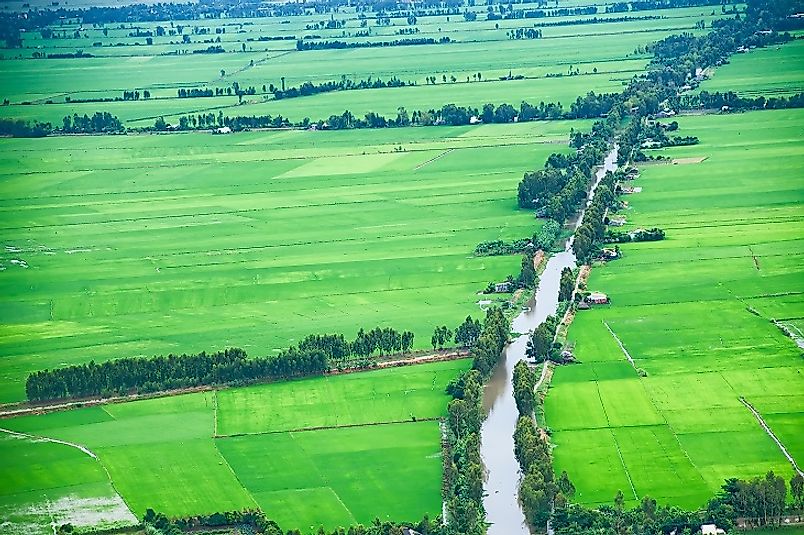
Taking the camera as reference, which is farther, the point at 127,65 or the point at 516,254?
the point at 127,65

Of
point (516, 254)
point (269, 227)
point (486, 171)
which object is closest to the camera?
Answer: point (516, 254)

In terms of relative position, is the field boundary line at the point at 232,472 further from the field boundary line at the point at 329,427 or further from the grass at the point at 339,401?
the grass at the point at 339,401

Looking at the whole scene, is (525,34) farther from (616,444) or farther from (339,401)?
(616,444)

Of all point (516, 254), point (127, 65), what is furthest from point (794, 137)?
point (127, 65)

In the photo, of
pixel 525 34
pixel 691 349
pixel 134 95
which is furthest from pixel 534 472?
pixel 525 34

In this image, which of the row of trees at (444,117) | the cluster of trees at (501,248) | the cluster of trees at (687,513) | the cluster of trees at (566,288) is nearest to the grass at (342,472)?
the cluster of trees at (687,513)

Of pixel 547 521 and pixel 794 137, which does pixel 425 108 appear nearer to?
pixel 794 137
